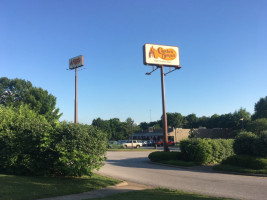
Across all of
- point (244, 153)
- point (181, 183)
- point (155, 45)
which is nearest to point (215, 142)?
point (244, 153)

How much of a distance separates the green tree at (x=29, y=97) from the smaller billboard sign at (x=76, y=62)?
942 cm

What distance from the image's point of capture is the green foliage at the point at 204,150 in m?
18.3

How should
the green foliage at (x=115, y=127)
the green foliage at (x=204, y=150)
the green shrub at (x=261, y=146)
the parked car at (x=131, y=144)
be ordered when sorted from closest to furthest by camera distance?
1. the green shrub at (x=261, y=146)
2. the green foliage at (x=204, y=150)
3. the parked car at (x=131, y=144)
4. the green foliage at (x=115, y=127)

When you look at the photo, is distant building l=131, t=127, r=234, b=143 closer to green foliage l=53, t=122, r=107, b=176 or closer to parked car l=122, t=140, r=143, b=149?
parked car l=122, t=140, r=143, b=149

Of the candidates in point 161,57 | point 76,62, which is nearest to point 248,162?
point 161,57

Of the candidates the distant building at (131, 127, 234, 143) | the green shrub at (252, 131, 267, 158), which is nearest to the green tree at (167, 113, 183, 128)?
the distant building at (131, 127, 234, 143)

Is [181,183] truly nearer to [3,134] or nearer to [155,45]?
[3,134]

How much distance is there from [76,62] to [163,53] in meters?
12.8

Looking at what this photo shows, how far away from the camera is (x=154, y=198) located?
305 inches

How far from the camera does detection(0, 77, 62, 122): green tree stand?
43344mm

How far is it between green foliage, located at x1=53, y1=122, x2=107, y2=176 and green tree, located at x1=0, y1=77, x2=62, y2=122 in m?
27.5

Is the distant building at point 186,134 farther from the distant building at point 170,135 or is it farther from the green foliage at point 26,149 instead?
the green foliage at point 26,149

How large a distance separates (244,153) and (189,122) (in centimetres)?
9898

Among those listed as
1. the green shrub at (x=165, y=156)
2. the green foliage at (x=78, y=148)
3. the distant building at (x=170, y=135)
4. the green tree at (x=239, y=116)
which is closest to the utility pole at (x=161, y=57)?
the green shrub at (x=165, y=156)
